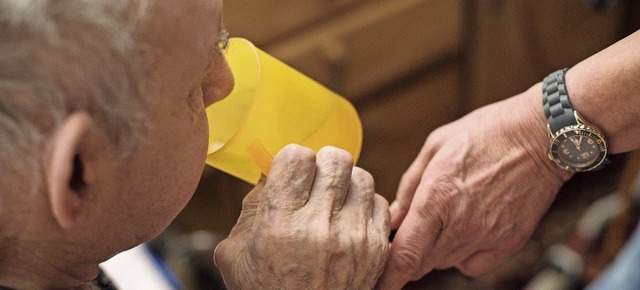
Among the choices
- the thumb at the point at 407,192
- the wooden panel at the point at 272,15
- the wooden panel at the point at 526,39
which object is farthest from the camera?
the wooden panel at the point at 526,39

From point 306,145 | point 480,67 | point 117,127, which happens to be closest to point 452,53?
point 480,67

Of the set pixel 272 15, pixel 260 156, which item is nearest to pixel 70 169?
pixel 260 156

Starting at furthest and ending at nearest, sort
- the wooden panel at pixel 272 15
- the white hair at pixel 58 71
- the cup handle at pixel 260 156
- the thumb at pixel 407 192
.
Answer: the wooden panel at pixel 272 15 → the thumb at pixel 407 192 → the cup handle at pixel 260 156 → the white hair at pixel 58 71

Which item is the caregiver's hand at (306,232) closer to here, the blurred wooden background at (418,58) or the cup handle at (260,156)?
the cup handle at (260,156)

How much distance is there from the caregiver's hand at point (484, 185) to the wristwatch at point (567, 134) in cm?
2

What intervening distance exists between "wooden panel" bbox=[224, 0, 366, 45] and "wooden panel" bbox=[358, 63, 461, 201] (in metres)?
0.32

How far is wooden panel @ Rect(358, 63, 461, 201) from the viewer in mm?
2143

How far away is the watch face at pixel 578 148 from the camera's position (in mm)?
1065

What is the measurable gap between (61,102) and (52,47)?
44mm

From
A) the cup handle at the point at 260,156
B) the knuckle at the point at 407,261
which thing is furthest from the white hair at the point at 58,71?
the knuckle at the point at 407,261

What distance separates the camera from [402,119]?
2193mm

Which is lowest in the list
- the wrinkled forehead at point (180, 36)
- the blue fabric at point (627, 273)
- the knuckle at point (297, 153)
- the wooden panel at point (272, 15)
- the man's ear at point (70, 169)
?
the blue fabric at point (627, 273)

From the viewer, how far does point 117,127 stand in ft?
2.30

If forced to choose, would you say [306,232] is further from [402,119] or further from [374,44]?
[402,119]
